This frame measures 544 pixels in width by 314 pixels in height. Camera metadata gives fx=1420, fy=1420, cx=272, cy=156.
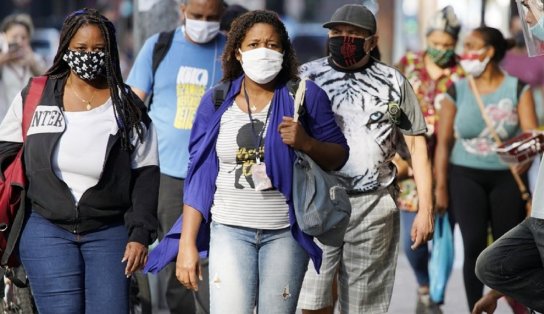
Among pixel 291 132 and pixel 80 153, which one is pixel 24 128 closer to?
pixel 80 153

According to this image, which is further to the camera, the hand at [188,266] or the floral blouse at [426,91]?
the floral blouse at [426,91]

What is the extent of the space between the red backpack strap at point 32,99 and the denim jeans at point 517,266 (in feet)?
6.81

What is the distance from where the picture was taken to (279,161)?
591cm

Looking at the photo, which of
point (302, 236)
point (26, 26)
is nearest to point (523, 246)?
point (302, 236)

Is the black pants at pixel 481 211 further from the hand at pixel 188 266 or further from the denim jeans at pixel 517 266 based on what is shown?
the hand at pixel 188 266

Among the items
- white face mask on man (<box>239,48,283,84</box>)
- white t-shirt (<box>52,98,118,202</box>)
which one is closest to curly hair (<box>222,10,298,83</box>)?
white face mask on man (<box>239,48,283,84</box>)

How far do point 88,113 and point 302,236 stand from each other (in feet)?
3.46

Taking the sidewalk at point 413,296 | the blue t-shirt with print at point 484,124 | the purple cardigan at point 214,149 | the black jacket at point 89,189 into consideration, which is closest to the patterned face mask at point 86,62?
the black jacket at point 89,189

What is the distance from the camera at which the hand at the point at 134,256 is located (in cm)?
592

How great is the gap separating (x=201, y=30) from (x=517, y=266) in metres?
2.79

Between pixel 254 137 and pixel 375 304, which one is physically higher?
pixel 254 137

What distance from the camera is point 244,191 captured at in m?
5.95

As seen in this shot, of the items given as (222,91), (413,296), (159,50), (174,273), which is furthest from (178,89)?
(413,296)

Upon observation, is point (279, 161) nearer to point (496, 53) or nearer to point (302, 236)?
point (302, 236)
